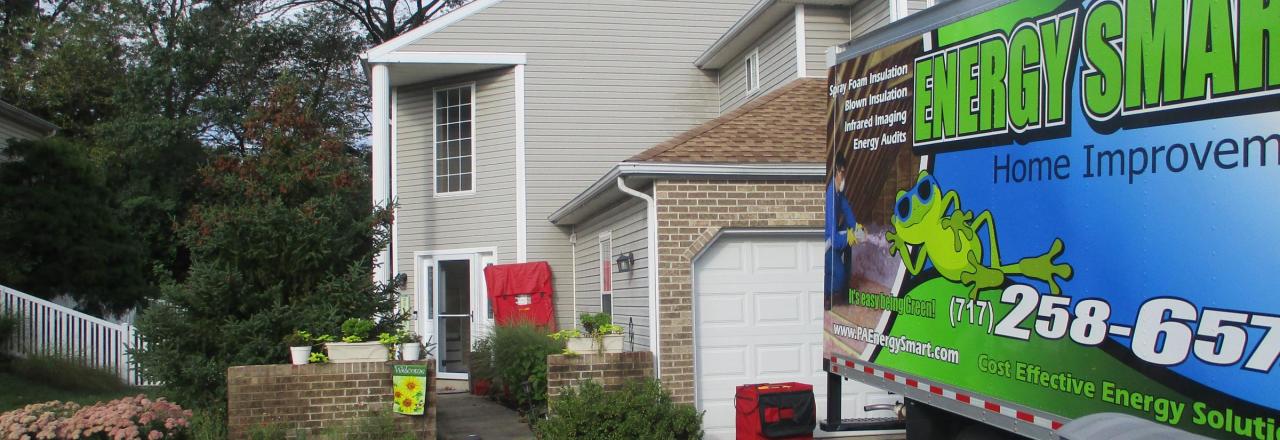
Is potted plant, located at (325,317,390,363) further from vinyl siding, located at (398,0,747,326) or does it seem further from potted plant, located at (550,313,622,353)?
vinyl siding, located at (398,0,747,326)

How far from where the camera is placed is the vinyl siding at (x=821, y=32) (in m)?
14.4

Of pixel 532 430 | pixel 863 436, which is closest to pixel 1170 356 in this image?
pixel 863 436

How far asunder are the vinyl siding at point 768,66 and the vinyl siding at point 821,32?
0.24 meters

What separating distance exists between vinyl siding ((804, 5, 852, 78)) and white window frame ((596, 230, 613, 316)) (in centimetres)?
348

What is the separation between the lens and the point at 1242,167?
3635 mm

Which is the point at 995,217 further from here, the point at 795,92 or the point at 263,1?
the point at 263,1

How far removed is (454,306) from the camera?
1773 cm

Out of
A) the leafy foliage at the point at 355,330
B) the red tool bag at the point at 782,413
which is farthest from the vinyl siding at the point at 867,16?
the leafy foliage at the point at 355,330

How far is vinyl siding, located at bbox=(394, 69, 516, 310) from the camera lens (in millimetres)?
17266

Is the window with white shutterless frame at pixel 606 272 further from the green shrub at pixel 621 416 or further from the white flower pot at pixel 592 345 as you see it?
the green shrub at pixel 621 416

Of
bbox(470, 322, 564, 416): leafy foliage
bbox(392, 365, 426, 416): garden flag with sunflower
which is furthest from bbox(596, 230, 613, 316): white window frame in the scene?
bbox(392, 365, 426, 416): garden flag with sunflower

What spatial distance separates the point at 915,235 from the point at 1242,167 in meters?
2.33

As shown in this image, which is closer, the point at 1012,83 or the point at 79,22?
the point at 1012,83

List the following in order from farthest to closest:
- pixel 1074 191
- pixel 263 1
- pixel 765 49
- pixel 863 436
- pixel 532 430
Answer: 1. pixel 263 1
2. pixel 765 49
3. pixel 532 430
4. pixel 863 436
5. pixel 1074 191
